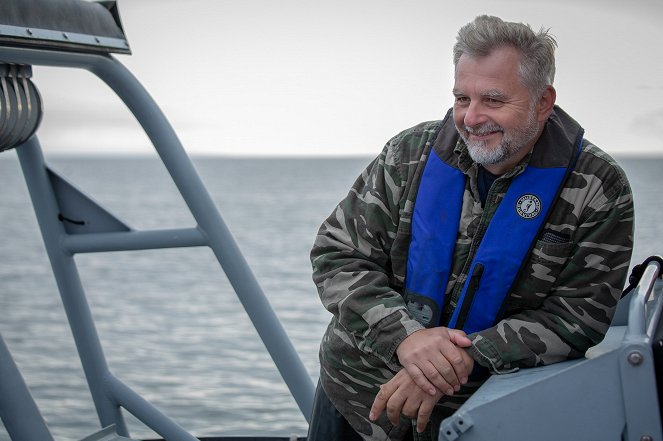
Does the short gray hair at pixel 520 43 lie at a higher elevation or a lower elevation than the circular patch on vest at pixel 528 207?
higher

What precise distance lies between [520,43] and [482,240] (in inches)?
15.3

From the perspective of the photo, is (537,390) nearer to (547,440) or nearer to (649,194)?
(547,440)

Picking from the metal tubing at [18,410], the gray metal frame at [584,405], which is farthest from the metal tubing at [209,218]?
the gray metal frame at [584,405]

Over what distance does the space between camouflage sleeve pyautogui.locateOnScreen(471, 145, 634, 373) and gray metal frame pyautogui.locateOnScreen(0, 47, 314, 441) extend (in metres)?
1.38

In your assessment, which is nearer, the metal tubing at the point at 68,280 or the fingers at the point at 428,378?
the fingers at the point at 428,378

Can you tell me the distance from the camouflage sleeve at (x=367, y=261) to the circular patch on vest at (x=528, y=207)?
0.26 metres

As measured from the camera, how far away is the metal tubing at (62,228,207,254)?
3.15 metres

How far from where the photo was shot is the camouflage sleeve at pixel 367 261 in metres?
1.97

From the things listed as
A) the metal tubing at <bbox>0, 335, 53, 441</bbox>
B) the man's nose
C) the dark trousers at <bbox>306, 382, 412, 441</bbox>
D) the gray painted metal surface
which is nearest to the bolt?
the gray painted metal surface

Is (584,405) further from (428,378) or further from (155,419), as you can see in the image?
(155,419)

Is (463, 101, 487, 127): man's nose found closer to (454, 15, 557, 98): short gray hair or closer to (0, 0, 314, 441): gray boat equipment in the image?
(454, 15, 557, 98): short gray hair

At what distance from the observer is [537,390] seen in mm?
1524

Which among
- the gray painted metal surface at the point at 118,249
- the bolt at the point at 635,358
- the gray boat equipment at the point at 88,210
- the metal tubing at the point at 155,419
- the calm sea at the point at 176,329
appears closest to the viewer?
the bolt at the point at 635,358

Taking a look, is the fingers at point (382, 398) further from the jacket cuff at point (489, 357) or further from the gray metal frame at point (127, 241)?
the gray metal frame at point (127, 241)
